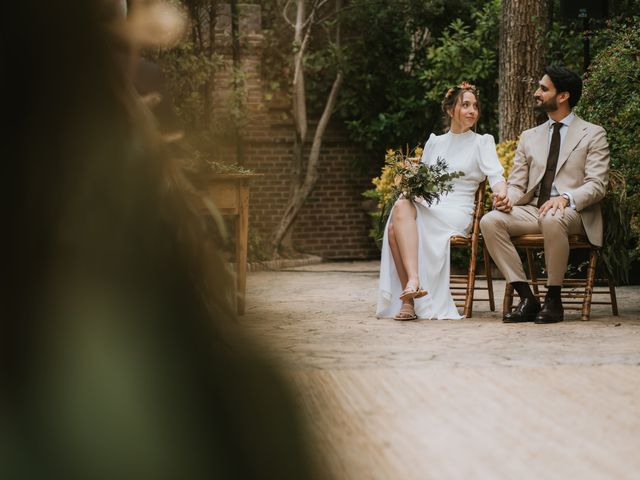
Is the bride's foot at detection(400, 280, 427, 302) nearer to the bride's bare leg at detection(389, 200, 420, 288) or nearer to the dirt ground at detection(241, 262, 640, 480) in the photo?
the bride's bare leg at detection(389, 200, 420, 288)

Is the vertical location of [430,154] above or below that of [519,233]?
above

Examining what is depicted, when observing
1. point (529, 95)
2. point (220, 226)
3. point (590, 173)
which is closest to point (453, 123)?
point (590, 173)

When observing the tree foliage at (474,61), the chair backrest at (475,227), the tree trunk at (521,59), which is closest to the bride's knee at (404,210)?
the chair backrest at (475,227)

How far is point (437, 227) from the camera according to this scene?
20.9 ft

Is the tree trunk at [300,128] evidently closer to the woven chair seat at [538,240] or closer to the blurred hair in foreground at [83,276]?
the woven chair seat at [538,240]

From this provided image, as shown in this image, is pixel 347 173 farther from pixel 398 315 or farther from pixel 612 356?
pixel 612 356

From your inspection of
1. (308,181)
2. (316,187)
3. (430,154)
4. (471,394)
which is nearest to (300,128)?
(308,181)

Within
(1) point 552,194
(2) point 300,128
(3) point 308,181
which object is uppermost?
(2) point 300,128

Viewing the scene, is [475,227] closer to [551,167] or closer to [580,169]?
[551,167]

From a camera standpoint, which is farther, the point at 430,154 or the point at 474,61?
the point at 474,61

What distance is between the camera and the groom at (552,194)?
5.84 m

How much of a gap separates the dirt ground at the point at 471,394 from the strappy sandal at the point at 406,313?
9cm

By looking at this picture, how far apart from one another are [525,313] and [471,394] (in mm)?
2450

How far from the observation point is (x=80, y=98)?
54 centimetres
